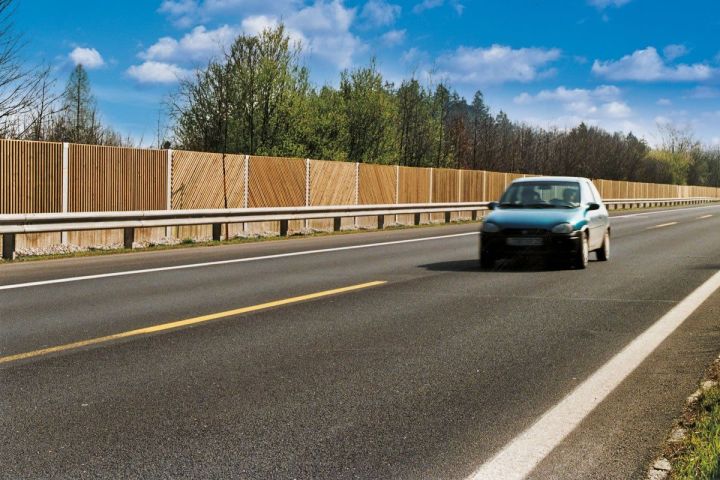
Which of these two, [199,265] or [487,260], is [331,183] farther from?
[487,260]

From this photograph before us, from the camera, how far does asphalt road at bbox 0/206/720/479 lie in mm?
3732

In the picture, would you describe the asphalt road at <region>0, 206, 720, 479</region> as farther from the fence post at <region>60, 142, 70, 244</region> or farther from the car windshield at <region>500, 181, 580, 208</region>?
the fence post at <region>60, 142, 70, 244</region>

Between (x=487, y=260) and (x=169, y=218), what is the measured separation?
7.57m

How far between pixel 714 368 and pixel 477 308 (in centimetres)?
306

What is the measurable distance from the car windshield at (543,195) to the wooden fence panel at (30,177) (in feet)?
30.1

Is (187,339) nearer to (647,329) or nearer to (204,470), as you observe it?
(204,470)

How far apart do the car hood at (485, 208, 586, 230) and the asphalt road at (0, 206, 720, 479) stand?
157 cm

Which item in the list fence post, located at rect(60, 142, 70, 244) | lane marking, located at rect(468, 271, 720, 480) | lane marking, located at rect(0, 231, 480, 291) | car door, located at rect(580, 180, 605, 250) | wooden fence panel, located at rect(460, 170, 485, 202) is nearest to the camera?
lane marking, located at rect(468, 271, 720, 480)

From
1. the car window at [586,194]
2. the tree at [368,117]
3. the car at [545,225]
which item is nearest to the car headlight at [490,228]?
the car at [545,225]

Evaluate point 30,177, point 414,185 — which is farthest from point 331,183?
point 30,177

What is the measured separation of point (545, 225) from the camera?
12.1m

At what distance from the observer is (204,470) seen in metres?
3.51

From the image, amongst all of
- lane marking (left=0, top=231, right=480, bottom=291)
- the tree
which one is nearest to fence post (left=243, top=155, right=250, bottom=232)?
lane marking (left=0, top=231, right=480, bottom=291)

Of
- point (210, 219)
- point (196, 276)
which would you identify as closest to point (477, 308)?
point (196, 276)
